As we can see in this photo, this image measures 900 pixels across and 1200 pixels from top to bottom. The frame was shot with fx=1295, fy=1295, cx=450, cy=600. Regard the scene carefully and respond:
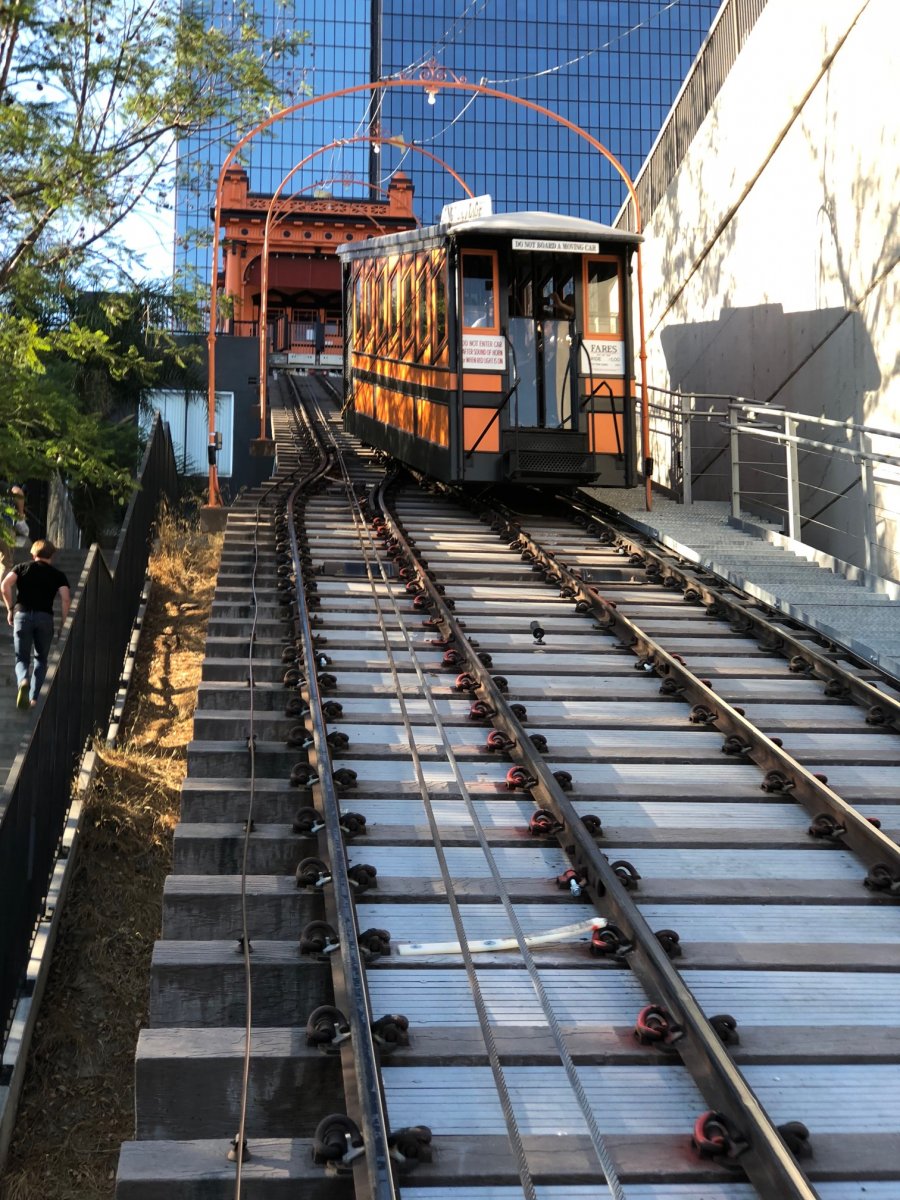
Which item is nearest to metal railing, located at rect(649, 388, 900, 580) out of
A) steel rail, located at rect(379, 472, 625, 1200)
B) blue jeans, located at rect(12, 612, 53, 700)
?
steel rail, located at rect(379, 472, 625, 1200)

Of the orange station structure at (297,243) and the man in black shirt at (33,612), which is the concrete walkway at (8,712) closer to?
the man in black shirt at (33,612)

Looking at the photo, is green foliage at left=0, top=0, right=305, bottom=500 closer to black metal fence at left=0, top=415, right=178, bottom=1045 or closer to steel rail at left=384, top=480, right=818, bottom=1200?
black metal fence at left=0, top=415, right=178, bottom=1045

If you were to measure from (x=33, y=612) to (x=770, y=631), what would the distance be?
6342mm

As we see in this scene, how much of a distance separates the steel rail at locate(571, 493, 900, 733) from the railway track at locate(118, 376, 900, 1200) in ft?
0.20

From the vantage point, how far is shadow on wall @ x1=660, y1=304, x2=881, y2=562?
565 inches

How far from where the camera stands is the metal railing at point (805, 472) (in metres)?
12.6

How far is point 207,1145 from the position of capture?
3.85m

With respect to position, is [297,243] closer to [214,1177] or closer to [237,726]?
[237,726]

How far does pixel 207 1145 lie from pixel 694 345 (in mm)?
17583

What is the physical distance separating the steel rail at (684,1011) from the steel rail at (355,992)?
1023 millimetres

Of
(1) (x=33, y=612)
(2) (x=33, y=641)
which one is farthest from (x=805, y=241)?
(2) (x=33, y=641)

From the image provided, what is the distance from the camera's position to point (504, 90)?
112438mm

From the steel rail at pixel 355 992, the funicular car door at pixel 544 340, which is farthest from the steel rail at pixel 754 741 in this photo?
the funicular car door at pixel 544 340

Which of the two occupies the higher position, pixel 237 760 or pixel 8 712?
pixel 237 760
